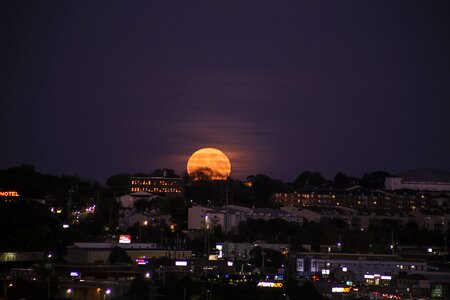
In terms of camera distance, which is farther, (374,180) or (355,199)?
(374,180)

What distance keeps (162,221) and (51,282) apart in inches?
1130

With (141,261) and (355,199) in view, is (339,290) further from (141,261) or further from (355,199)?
(355,199)

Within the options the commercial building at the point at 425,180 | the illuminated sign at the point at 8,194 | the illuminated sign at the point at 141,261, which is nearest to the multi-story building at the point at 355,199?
the commercial building at the point at 425,180

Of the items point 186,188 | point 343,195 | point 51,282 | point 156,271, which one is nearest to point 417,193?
point 343,195

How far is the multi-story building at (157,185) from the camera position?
76.3m

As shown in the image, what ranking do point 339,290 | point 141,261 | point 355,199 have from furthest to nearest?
point 355,199
point 141,261
point 339,290

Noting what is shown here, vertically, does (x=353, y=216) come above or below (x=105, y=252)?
above

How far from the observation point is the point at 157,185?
77250mm

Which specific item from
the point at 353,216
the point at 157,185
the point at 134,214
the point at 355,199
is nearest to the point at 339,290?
the point at 134,214

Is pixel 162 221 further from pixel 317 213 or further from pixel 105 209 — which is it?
pixel 317 213

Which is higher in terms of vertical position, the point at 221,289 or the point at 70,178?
the point at 70,178

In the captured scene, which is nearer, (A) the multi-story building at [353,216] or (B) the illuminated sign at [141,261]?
(B) the illuminated sign at [141,261]

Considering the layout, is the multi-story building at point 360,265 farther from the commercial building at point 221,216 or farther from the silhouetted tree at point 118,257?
the commercial building at point 221,216

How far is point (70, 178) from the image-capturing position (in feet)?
221
